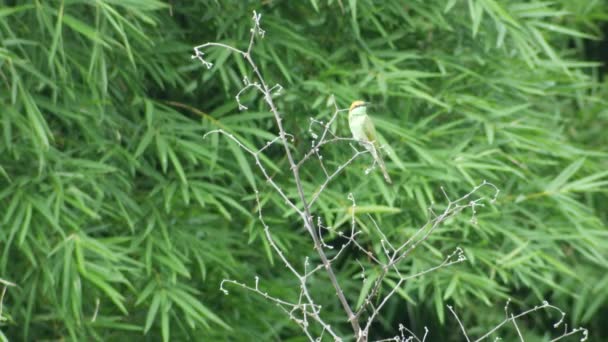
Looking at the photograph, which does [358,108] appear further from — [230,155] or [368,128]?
[230,155]

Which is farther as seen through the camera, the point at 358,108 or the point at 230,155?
the point at 230,155

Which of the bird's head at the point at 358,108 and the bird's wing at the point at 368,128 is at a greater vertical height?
the bird's head at the point at 358,108

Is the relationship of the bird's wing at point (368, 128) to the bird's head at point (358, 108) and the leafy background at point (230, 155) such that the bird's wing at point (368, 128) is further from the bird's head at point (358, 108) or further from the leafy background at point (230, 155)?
the leafy background at point (230, 155)

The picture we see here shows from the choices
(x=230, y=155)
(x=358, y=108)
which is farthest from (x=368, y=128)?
(x=230, y=155)

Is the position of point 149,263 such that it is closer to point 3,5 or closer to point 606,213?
point 3,5

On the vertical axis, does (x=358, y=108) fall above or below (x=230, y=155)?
above

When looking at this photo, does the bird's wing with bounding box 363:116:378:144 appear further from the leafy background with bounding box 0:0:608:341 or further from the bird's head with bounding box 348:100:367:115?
the leafy background with bounding box 0:0:608:341

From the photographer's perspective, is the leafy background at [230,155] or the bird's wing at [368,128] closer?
the bird's wing at [368,128]

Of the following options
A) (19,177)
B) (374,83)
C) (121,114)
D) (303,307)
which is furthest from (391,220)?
(303,307)

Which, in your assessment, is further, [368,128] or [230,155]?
[230,155]

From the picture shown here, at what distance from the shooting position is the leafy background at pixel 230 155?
3.06 metres

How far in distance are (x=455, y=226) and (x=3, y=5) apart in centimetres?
154

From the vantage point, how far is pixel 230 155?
3424mm

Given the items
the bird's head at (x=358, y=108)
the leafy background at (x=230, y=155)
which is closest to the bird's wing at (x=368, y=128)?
the bird's head at (x=358, y=108)
